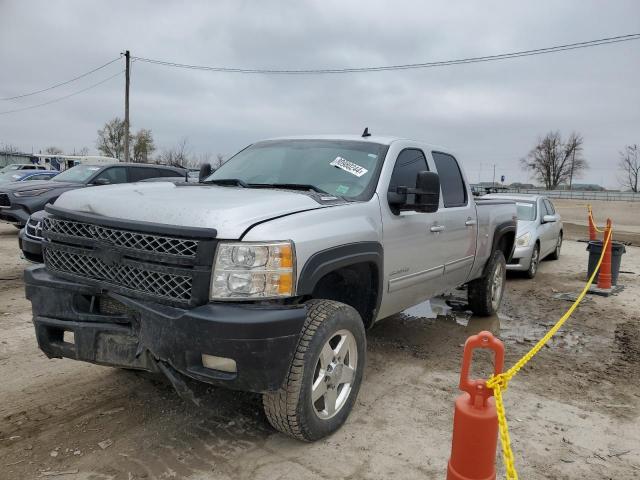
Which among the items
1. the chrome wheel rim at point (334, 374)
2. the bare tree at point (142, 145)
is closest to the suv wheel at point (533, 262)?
the chrome wheel rim at point (334, 374)

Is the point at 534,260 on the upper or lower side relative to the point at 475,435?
lower

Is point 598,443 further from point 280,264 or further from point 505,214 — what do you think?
point 505,214

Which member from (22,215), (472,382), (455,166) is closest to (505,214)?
(455,166)

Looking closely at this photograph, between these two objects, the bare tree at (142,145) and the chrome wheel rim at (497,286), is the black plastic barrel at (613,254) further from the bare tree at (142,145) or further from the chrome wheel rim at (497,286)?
the bare tree at (142,145)

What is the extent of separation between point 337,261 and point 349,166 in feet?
3.73

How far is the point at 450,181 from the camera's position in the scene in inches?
206

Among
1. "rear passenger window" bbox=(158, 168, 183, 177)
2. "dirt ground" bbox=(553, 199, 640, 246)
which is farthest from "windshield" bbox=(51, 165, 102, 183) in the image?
"dirt ground" bbox=(553, 199, 640, 246)

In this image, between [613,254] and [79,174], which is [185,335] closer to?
[613,254]

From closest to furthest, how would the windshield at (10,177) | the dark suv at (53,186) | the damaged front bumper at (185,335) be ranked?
the damaged front bumper at (185,335) → the dark suv at (53,186) → the windshield at (10,177)

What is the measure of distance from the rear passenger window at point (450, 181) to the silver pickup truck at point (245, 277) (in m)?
0.99

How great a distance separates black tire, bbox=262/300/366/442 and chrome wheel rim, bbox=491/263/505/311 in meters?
3.78

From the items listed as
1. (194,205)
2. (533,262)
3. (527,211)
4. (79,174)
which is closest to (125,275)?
(194,205)

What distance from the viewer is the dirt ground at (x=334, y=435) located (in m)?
2.92

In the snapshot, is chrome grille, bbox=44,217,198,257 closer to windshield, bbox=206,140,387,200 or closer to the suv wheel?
windshield, bbox=206,140,387,200
